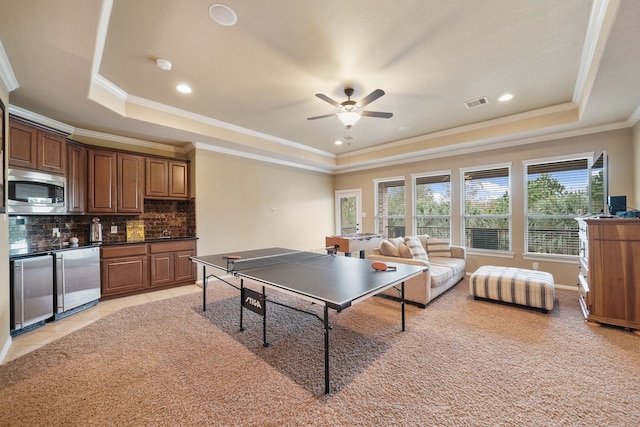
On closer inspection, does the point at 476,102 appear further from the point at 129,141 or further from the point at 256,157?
the point at 129,141

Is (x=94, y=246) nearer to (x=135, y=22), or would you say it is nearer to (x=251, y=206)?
(x=251, y=206)

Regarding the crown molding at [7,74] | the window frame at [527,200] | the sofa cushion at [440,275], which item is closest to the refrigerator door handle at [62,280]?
the crown molding at [7,74]

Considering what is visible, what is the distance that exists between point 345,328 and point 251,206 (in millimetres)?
3629

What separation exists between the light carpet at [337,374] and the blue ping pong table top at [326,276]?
0.72m

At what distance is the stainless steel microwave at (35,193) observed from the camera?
2985 millimetres

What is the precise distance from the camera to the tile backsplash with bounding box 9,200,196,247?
11.4 ft

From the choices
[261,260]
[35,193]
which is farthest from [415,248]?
[35,193]


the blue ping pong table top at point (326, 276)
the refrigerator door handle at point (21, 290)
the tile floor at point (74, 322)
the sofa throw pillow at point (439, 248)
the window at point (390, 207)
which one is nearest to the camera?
→ the blue ping pong table top at point (326, 276)

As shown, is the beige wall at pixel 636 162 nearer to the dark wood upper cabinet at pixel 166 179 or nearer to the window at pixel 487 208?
the window at pixel 487 208

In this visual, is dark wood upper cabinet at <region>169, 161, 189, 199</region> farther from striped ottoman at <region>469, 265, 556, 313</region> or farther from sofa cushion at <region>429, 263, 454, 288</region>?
striped ottoman at <region>469, 265, 556, 313</region>

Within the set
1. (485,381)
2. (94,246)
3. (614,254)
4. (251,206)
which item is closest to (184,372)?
(485,381)

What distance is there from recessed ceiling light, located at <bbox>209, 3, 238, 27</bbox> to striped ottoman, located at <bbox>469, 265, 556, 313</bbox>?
424cm

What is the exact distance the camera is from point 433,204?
19.2ft

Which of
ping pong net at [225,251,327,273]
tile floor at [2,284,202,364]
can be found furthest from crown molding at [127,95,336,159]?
tile floor at [2,284,202,364]
